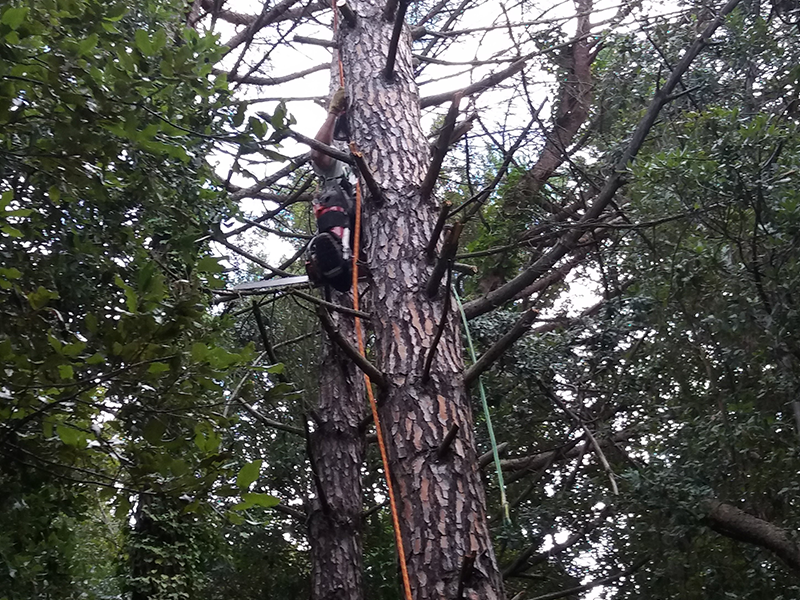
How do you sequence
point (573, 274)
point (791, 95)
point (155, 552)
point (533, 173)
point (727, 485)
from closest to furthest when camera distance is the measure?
1. point (727, 485)
2. point (791, 95)
3. point (155, 552)
4. point (533, 173)
5. point (573, 274)

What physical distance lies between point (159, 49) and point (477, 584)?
1.88 meters

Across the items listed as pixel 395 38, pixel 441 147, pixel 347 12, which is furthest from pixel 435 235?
pixel 347 12

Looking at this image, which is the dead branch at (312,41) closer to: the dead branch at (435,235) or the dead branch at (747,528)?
the dead branch at (435,235)

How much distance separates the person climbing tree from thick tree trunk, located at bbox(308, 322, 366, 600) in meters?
1.00

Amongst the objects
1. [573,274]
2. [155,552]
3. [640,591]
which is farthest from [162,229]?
[573,274]

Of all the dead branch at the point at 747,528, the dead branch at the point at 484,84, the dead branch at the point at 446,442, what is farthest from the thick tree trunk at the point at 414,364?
the dead branch at the point at 747,528

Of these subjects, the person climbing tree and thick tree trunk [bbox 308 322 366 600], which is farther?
thick tree trunk [bbox 308 322 366 600]

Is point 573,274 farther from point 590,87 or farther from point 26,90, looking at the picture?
point 26,90

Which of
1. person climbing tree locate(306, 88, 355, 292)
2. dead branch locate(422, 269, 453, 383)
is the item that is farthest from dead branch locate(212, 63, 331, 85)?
dead branch locate(422, 269, 453, 383)

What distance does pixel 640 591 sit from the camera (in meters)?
4.51

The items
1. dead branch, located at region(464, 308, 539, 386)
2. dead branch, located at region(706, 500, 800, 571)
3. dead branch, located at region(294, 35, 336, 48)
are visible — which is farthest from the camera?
dead branch, located at region(294, 35, 336, 48)

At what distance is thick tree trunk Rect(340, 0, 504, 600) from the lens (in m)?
2.35

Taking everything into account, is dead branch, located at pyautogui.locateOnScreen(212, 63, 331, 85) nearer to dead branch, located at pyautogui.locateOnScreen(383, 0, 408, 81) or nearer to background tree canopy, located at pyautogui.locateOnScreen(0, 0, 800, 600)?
background tree canopy, located at pyautogui.locateOnScreen(0, 0, 800, 600)

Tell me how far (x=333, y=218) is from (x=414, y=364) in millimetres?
1564
